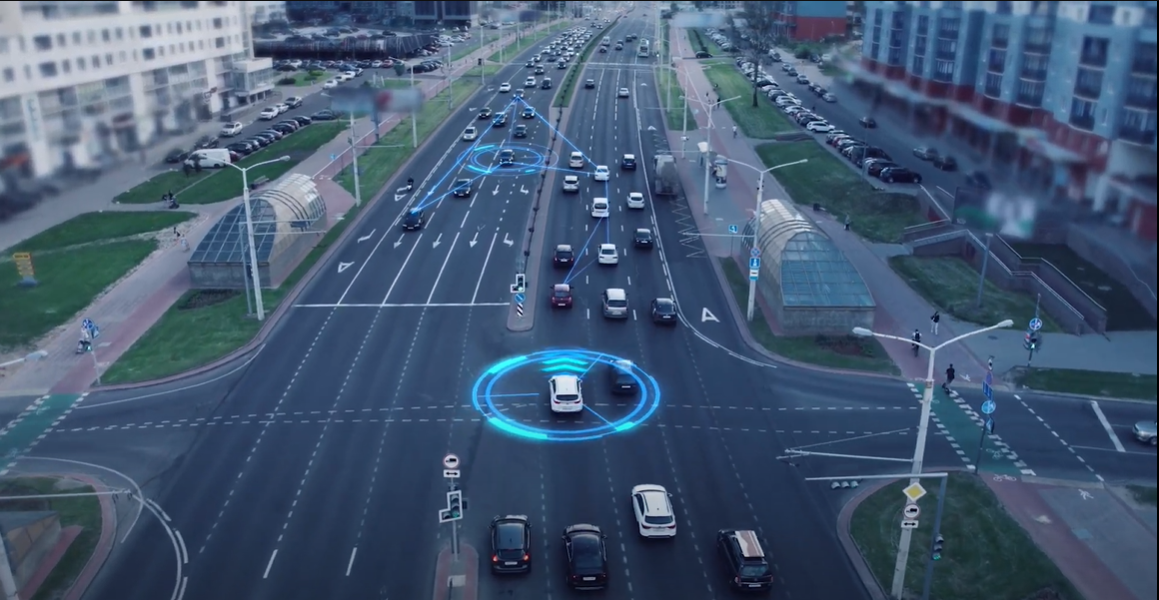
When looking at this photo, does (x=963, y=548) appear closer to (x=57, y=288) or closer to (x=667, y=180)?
(x=57, y=288)

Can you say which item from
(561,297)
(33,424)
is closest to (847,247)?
(561,297)

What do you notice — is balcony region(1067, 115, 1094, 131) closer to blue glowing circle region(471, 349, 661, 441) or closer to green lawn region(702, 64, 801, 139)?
blue glowing circle region(471, 349, 661, 441)

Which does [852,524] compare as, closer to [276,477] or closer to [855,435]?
[855,435]

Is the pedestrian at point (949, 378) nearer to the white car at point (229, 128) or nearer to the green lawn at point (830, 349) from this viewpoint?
the green lawn at point (830, 349)

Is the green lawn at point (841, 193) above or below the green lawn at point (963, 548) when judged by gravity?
above

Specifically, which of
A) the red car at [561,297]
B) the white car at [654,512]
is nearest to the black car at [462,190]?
the red car at [561,297]

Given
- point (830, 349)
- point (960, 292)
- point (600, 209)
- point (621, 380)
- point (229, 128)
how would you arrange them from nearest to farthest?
point (621, 380) → point (830, 349) → point (229, 128) → point (960, 292) → point (600, 209)
